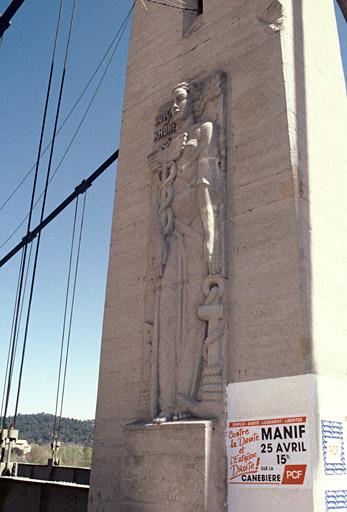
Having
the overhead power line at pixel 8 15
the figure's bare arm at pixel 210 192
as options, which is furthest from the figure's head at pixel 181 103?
the overhead power line at pixel 8 15

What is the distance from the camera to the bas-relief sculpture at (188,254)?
246 inches

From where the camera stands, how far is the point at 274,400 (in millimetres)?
5562

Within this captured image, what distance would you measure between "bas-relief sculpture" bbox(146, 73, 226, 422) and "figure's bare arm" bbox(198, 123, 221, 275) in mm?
12

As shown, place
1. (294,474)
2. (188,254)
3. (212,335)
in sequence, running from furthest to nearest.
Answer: (188,254), (212,335), (294,474)

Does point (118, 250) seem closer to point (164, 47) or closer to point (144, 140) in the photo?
point (144, 140)

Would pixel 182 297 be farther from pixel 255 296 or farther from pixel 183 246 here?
pixel 255 296

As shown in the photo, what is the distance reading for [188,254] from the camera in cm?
694

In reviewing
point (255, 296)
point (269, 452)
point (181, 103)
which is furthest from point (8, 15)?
point (269, 452)

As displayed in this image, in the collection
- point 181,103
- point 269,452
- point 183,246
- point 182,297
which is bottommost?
point 269,452

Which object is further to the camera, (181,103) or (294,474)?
(181,103)

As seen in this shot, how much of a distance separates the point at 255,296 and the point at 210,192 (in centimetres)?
148

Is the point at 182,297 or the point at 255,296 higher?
the point at 182,297

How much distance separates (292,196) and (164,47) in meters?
4.15

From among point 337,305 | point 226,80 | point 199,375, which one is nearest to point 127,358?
point 199,375
